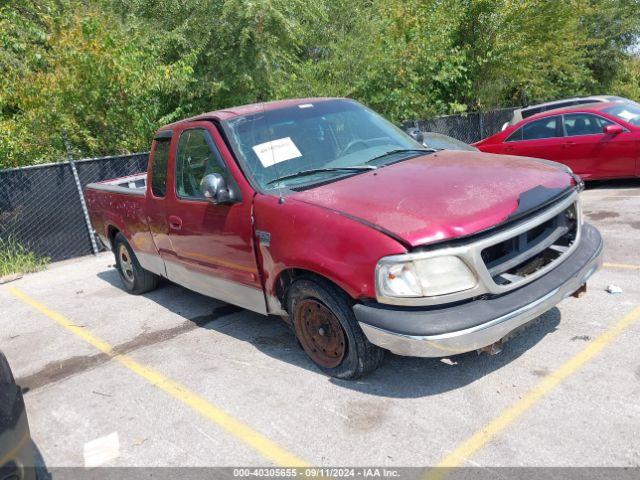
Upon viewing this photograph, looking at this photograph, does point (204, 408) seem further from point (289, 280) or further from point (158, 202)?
point (158, 202)

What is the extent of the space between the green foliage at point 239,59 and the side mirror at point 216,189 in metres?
6.39

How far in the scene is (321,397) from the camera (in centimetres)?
390

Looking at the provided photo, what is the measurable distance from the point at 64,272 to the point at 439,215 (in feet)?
23.0

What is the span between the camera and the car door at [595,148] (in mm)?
9305

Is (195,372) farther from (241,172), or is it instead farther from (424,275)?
(424,275)

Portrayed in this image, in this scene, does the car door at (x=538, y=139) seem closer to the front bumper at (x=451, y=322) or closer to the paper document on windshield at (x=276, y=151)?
the paper document on windshield at (x=276, y=151)

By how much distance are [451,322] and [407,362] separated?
1.02 m

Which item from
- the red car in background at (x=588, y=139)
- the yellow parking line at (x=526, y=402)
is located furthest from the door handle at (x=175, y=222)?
the red car in background at (x=588, y=139)

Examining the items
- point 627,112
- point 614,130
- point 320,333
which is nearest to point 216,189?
point 320,333

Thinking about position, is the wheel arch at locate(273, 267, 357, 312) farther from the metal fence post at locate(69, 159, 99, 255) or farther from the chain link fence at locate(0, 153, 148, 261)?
the chain link fence at locate(0, 153, 148, 261)

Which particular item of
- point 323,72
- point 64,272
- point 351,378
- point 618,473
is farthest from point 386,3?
point 618,473

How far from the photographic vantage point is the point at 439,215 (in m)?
3.39

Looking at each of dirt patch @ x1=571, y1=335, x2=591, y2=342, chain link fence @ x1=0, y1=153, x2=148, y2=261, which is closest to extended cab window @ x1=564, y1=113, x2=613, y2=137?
dirt patch @ x1=571, y1=335, x2=591, y2=342

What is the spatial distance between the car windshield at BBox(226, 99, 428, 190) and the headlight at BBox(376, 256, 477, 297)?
1.14 meters
